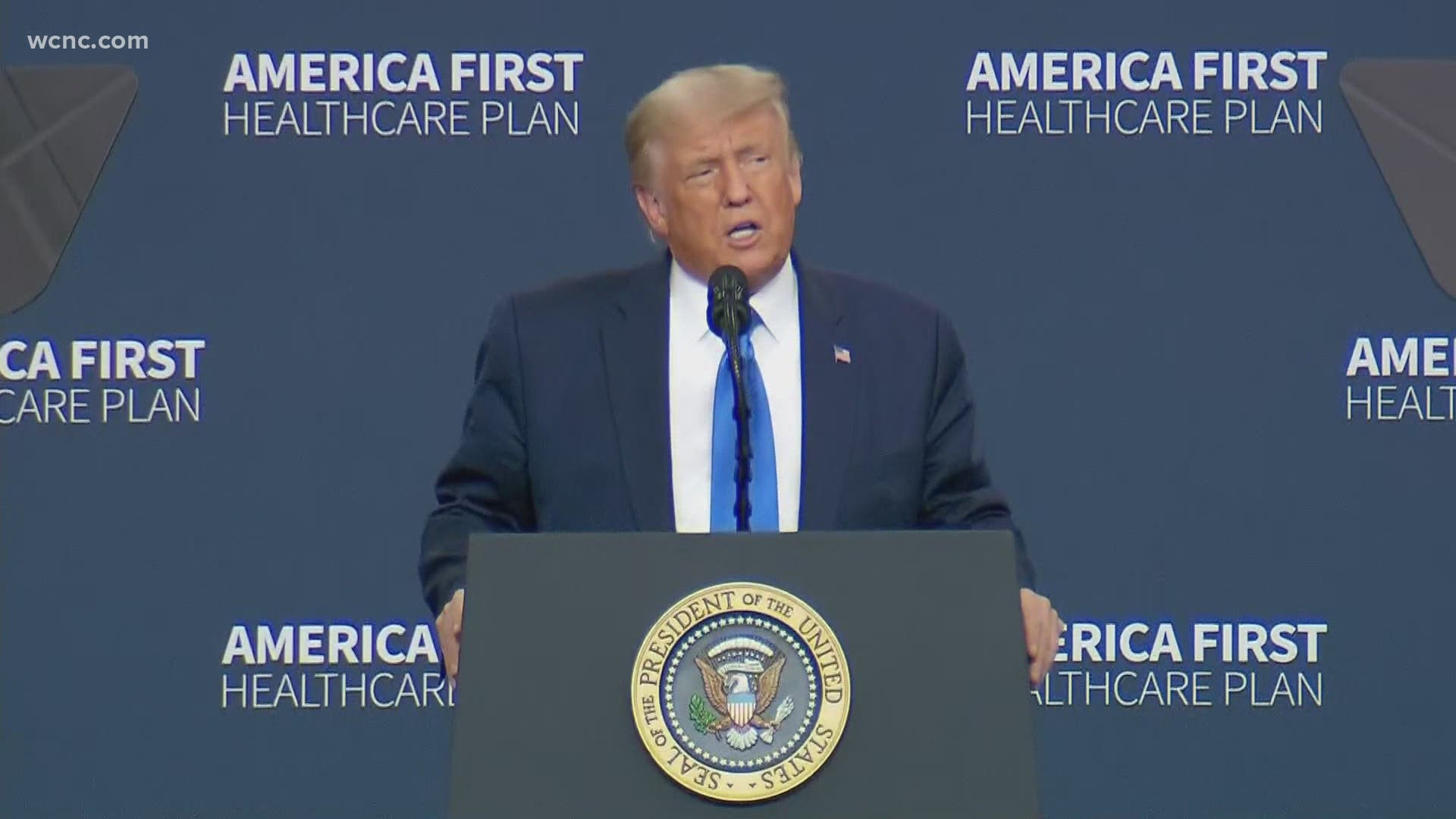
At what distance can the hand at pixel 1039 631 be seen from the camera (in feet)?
7.20

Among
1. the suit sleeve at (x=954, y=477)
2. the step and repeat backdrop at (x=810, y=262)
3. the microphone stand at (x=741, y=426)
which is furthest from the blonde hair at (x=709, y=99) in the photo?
the step and repeat backdrop at (x=810, y=262)

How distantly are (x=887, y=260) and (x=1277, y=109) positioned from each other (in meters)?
0.80

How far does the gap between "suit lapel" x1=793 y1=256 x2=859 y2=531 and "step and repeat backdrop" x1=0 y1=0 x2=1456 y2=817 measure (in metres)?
1.28

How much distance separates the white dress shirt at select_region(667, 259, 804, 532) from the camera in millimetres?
2650

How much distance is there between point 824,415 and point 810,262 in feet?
4.46

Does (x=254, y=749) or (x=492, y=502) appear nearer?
(x=492, y=502)

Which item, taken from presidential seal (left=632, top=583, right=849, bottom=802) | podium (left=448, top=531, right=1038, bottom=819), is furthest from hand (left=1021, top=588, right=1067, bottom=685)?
presidential seal (left=632, top=583, right=849, bottom=802)

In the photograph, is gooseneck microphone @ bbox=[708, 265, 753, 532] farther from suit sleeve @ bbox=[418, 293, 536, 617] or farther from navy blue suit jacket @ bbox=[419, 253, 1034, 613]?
suit sleeve @ bbox=[418, 293, 536, 617]

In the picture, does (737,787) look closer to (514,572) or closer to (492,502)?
(514,572)

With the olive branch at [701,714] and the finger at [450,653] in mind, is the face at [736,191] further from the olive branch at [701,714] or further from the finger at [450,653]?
the olive branch at [701,714]

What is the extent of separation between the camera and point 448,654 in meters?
2.25

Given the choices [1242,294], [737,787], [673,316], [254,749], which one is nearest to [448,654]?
[737,787]

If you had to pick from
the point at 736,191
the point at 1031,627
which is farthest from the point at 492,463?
the point at 1031,627

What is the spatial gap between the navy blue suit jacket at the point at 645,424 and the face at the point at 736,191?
9 centimetres
